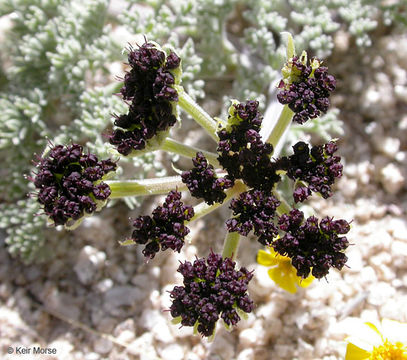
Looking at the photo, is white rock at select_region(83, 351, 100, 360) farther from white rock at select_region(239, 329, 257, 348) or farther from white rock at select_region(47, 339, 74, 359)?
white rock at select_region(239, 329, 257, 348)

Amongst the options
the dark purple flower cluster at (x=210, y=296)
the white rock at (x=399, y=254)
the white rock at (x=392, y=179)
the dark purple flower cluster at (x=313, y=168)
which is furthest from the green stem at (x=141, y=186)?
the white rock at (x=392, y=179)

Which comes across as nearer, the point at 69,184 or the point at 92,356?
the point at 69,184

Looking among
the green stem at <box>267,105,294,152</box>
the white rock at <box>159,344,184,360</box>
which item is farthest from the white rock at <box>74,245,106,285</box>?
the green stem at <box>267,105,294,152</box>

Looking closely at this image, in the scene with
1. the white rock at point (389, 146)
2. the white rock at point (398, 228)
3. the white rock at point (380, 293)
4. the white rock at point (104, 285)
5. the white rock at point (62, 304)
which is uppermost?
the white rock at point (389, 146)

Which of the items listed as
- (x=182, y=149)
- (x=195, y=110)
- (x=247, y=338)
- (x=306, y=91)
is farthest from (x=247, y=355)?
(x=306, y=91)

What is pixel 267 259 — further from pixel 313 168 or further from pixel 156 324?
pixel 156 324

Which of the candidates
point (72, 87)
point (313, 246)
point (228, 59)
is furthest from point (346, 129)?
point (72, 87)

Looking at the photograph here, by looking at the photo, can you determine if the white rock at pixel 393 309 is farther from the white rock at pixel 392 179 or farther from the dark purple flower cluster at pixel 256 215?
the dark purple flower cluster at pixel 256 215
